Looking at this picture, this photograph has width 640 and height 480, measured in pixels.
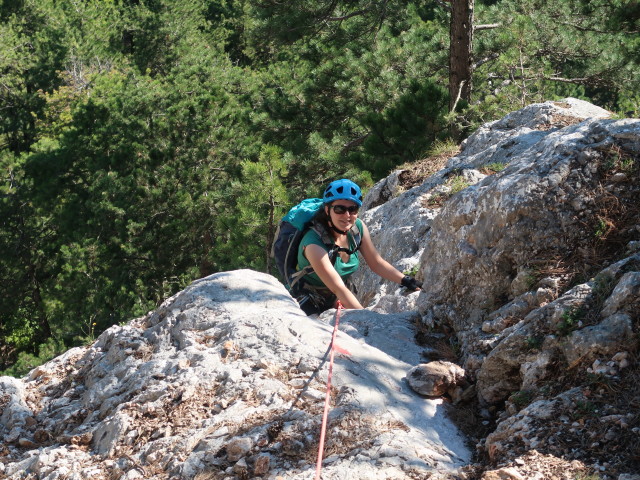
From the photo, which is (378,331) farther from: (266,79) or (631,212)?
(266,79)

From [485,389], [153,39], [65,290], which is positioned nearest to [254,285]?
[485,389]

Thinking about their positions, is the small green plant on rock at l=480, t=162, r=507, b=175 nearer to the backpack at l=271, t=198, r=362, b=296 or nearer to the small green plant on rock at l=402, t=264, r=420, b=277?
the small green plant on rock at l=402, t=264, r=420, b=277

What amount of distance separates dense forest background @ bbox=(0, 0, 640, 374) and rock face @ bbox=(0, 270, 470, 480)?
5253mm

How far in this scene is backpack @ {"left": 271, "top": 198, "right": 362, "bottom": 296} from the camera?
14.4ft

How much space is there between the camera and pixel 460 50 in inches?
392

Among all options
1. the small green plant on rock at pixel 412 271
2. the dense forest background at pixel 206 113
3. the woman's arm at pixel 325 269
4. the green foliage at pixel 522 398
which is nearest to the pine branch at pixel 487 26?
the dense forest background at pixel 206 113

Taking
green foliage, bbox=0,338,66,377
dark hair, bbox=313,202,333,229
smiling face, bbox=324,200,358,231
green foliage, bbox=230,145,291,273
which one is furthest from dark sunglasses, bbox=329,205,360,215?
green foliage, bbox=0,338,66,377

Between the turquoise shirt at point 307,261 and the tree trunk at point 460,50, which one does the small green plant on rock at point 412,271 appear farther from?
the tree trunk at point 460,50

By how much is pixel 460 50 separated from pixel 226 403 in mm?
7886

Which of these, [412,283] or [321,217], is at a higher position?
[321,217]

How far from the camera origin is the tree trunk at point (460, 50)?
378 inches

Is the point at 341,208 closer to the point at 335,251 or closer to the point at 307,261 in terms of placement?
the point at 335,251

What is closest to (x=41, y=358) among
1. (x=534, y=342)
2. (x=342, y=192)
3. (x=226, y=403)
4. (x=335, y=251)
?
(x=335, y=251)

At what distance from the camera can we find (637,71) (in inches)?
456
